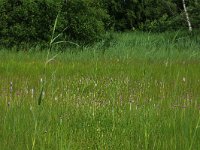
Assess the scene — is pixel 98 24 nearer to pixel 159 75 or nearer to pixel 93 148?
pixel 159 75

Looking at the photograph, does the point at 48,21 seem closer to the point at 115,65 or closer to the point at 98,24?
the point at 98,24

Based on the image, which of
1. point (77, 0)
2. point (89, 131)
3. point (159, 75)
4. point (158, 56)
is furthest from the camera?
point (77, 0)

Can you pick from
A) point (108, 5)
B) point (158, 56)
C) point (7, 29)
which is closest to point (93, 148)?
point (158, 56)

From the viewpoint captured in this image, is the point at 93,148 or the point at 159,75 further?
the point at 159,75

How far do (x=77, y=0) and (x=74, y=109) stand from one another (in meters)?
15.6

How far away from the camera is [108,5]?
1204 inches

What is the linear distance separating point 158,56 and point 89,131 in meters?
10.9

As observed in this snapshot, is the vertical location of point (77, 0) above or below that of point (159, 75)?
above

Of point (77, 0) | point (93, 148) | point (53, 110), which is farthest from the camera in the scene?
point (77, 0)

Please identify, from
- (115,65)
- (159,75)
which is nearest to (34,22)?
(115,65)

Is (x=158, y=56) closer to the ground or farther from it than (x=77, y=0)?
closer to the ground

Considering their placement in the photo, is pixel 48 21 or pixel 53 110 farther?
pixel 48 21

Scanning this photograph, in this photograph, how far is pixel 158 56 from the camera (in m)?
15.1

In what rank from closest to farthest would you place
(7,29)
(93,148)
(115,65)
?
(93,148)
(115,65)
(7,29)
